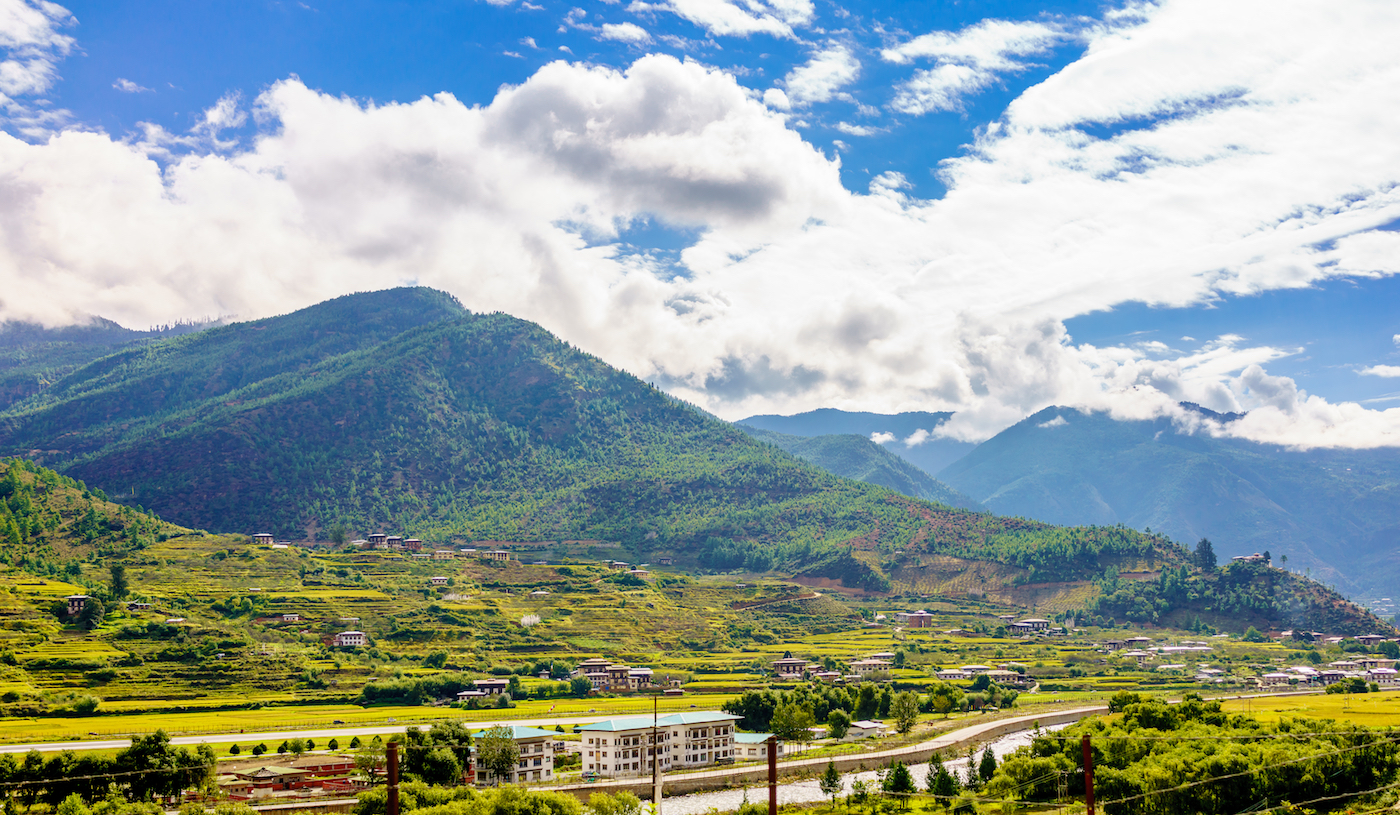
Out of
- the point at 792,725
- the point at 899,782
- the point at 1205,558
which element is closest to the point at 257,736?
the point at 792,725

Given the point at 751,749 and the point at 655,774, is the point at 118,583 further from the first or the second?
the point at 655,774

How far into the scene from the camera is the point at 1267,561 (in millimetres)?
166125

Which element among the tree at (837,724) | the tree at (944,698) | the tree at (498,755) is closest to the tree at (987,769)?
the tree at (837,724)

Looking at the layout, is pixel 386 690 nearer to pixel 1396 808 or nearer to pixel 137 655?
pixel 137 655

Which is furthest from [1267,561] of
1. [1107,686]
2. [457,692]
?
[457,692]

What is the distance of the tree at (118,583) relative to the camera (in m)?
108

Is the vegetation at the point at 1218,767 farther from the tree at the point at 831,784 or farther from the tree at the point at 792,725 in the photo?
the tree at the point at 792,725

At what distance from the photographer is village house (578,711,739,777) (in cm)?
6519

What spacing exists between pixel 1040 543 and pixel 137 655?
14099cm

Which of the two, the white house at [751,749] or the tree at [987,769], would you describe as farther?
the white house at [751,749]

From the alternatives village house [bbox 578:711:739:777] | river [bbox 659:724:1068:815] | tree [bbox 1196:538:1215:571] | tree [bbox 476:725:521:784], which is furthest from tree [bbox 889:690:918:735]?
tree [bbox 1196:538:1215:571]

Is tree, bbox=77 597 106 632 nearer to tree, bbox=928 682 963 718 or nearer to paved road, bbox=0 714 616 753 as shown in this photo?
paved road, bbox=0 714 616 753

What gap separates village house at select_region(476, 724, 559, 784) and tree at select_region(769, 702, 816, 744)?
67.6 ft

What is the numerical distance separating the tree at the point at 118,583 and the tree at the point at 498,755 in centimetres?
6540
